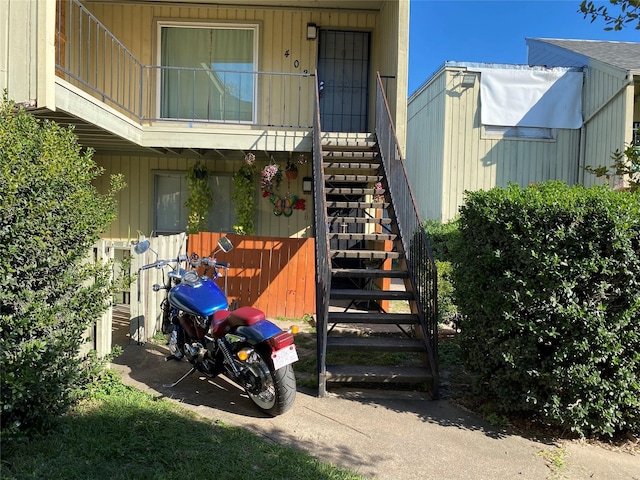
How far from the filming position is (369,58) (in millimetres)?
9578

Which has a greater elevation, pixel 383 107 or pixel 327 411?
pixel 383 107

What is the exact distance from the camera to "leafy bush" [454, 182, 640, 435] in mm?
3602

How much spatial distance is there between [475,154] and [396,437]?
9232mm

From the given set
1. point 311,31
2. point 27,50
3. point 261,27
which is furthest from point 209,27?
point 27,50

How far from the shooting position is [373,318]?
5051 millimetres

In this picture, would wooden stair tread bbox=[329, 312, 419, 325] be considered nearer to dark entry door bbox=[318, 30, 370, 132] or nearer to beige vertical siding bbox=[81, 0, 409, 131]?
beige vertical siding bbox=[81, 0, 409, 131]

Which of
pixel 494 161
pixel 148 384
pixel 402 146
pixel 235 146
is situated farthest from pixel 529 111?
pixel 148 384

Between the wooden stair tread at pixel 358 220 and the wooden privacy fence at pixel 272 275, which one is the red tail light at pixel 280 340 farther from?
the wooden privacy fence at pixel 272 275

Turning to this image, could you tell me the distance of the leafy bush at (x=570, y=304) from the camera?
3.60 metres

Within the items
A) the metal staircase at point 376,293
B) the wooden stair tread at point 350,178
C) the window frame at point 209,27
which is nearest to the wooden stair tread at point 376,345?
the metal staircase at point 376,293

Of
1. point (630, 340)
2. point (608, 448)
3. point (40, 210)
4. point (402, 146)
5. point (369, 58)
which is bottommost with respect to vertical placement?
point (608, 448)

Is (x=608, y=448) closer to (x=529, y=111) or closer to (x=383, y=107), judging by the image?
(x=383, y=107)

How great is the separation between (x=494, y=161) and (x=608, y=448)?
884 centimetres

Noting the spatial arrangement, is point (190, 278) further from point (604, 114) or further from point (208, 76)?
point (604, 114)
